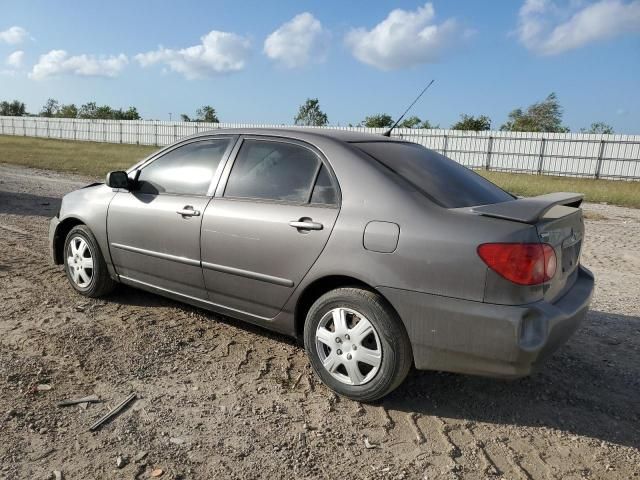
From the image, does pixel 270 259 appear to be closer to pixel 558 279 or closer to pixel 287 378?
pixel 287 378

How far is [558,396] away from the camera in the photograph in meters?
3.30

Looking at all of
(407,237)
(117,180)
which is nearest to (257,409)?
(407,237)

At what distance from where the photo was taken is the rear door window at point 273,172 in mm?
3408

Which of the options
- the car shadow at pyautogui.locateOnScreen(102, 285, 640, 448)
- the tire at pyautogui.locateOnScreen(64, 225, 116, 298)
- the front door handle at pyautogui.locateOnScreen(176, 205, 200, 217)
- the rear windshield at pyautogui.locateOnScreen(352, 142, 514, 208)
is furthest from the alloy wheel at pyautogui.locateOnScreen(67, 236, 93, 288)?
the rear windshield at pyautogui.locateOnScreen(352, 142, 514, 208)

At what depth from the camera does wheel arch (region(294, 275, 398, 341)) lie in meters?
3.07

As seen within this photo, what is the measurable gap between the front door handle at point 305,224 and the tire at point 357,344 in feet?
1.33

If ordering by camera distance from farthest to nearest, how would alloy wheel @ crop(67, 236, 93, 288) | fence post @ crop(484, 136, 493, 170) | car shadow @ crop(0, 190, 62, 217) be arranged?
fence post @ crop(484, 136, 493, 170), car shadow @ crop(0, 190, 62, 217), alloy wheel @ crop(67, 236, 93, 288)

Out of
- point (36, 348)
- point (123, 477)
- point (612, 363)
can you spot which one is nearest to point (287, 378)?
point (123, 477)

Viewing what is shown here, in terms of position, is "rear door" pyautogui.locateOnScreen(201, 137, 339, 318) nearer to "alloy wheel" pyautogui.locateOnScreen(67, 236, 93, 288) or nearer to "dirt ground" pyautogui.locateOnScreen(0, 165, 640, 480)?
"dirt ground" pyautogui.locateOnScreen(0, 165, 640, 480)

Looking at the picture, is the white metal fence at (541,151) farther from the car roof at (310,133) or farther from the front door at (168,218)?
the car roof at (310,133)

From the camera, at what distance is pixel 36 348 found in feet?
12.0

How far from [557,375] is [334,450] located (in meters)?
1.79

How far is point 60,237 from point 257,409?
3053mm

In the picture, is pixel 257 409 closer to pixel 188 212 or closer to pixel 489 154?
pixel 188 212
